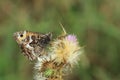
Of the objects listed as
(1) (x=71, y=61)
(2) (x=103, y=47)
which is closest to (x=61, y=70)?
(1) (x=71, y=61)

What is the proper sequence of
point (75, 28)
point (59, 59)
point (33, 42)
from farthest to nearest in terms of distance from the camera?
point (75, 28) < point (33, 42) < point (59, 59)

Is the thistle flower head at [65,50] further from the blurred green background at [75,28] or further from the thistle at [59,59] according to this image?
the blurred green background at [75,28]

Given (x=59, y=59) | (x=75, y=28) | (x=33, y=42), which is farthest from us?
(x=75, y=28)

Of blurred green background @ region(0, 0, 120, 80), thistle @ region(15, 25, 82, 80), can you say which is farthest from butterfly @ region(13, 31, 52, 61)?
blurred green background @ region(0, 0, 120, 80)

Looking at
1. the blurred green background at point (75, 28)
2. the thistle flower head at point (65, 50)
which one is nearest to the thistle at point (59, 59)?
the thistle flower head at point (65, 50)

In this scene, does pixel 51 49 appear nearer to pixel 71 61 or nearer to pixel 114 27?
pixel 71 61

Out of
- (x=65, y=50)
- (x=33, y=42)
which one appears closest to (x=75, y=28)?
(x=33, y=42)

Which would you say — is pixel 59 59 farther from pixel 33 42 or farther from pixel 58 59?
pixel 33 42
